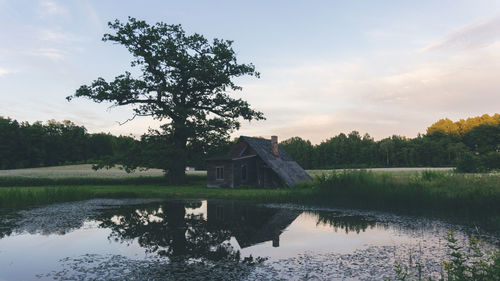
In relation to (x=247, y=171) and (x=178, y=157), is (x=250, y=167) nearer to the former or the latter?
(x=247, y=171)

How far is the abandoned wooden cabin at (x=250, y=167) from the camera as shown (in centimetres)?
3681

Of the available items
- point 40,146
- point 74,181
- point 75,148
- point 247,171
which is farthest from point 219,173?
point 75,148

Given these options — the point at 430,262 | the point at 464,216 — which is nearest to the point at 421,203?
the point at 464,216

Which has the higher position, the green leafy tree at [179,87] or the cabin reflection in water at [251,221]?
the green leafy tree at [179,87]

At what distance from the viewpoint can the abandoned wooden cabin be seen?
121 ft

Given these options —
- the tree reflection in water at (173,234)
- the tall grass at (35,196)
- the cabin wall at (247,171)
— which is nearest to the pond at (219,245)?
the tree reflection in water at (173,234)

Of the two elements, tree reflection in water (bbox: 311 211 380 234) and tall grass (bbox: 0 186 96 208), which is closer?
tree reflection in water (bbox: 311 211 380 234)

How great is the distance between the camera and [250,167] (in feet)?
128

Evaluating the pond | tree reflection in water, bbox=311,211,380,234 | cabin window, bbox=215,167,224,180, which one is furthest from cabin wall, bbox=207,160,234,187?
tree reflection in water, bbox=311,211,380,234

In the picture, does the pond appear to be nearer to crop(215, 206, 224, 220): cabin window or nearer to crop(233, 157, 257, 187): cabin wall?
crop(215, 206, 224, 220): cabin window

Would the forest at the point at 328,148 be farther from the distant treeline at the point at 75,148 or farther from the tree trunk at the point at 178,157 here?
the tree trunk at the point at 178,157

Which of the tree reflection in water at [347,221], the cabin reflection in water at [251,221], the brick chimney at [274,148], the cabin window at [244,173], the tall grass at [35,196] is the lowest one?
the tree reflection in water at [347,221]

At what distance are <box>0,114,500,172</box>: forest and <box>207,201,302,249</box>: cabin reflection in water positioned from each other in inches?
844

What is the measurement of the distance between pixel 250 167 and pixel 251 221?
912 inches
